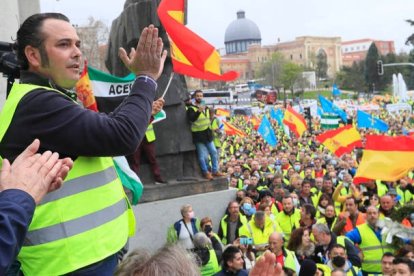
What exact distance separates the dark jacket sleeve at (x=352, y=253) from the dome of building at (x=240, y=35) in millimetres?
132333

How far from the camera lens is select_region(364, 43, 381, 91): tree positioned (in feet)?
274

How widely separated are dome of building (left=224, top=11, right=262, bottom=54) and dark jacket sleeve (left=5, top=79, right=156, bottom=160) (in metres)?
137

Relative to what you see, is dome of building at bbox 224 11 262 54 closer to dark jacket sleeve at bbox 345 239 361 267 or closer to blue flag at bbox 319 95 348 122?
blue flag at bbox 319 95 348 122

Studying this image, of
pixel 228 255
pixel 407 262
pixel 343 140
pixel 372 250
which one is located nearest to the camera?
pixel 407 262

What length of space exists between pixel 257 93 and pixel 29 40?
7207 cm

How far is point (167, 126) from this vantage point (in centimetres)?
947

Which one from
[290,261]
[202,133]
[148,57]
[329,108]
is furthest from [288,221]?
[329,108]

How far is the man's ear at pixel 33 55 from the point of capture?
208cm

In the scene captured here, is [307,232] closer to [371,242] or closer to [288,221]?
[371,242]

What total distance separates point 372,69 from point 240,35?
5833cm

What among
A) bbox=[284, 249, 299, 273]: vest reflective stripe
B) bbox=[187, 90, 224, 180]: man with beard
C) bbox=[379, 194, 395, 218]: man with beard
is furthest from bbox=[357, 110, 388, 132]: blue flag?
bbox=[284, 249, 299, 273]: vest reflective stripe

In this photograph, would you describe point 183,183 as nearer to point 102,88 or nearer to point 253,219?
point 253,219

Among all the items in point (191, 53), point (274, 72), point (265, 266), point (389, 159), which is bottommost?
point (389, 159)

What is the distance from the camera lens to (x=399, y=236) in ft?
22.8
